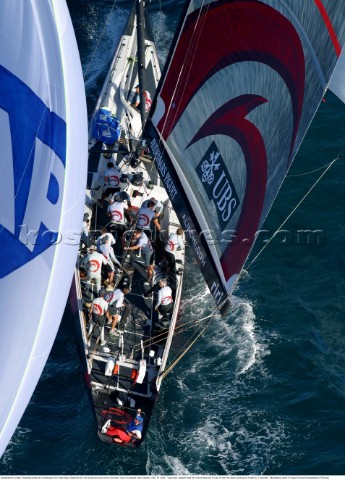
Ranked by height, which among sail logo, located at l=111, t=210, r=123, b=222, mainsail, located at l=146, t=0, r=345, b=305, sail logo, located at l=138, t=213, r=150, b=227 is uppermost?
Result: mainsail, located at l=146, t=0, r=345, b=305

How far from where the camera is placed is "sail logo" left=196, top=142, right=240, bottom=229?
21.7m

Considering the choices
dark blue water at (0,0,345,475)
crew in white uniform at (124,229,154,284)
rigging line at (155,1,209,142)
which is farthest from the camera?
crew in white uniform at (124,229,154,284)

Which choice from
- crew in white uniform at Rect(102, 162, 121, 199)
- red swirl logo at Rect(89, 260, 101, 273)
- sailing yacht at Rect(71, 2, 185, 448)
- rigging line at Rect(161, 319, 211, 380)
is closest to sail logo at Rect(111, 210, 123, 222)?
sailing yacht at Rect(71, 2, 185, 448)

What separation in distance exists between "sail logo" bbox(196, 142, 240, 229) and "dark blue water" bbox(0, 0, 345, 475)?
4.88 metres

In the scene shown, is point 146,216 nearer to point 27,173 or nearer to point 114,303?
point 114,303

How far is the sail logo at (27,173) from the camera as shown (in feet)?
58.5

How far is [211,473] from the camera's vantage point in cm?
2275

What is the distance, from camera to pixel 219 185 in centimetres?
2178

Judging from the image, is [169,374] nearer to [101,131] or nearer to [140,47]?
[101,131]

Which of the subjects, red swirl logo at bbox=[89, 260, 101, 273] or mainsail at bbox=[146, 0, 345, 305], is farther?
red swirl logo at bbox=[89, 260, 101, 273]

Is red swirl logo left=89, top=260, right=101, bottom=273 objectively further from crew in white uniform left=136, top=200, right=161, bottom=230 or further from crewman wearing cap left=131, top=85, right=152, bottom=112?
crewman wearing cap left=131, top=85, right=152, bottom=112

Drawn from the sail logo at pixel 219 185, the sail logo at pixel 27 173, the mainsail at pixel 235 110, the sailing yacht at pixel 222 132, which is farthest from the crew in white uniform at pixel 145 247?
the sail logo at pixel 27 173

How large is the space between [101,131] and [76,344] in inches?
257

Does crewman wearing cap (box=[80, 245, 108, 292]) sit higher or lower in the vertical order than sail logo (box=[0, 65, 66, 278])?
lower
